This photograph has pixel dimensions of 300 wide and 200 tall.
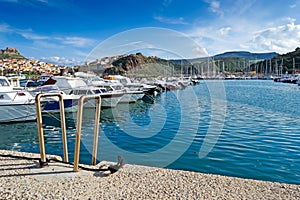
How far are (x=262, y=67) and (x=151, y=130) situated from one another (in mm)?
145185

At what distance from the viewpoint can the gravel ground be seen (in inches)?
160

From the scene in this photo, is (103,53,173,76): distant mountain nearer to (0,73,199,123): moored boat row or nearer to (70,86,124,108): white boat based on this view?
(0,73,199,123): moored boat row

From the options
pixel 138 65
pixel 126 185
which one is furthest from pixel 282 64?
pixel 126 185

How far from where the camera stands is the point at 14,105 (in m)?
13.7

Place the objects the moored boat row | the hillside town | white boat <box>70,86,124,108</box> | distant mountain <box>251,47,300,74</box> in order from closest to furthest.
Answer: the moored boat row, white boat <box>70,86,124,108</box>, the hillside town, distant mountain <box>251,47,300,74</box>

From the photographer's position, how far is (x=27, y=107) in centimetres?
1409

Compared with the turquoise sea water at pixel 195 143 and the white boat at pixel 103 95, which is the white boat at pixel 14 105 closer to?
the turquoise sea water at pixel 195 143

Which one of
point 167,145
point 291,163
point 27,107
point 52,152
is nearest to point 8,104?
point 27,107

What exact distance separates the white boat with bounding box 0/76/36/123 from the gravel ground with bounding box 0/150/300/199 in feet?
31.3

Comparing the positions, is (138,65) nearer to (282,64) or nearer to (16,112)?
(16,112)

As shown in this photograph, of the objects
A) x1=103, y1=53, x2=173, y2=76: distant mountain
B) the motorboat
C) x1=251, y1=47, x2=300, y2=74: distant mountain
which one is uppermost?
x1=251, y1=47, x2=300, y2=74: distant mountain

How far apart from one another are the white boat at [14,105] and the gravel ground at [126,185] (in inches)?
375

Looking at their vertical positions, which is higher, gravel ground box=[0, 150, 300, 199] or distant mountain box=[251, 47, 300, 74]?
distant mountain box=[251, 47, 300, 74]

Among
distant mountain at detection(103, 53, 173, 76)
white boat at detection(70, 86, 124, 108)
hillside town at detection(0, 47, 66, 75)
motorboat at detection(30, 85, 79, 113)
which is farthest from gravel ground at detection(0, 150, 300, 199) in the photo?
hillside town at detection(0, 47, 66, 75)
